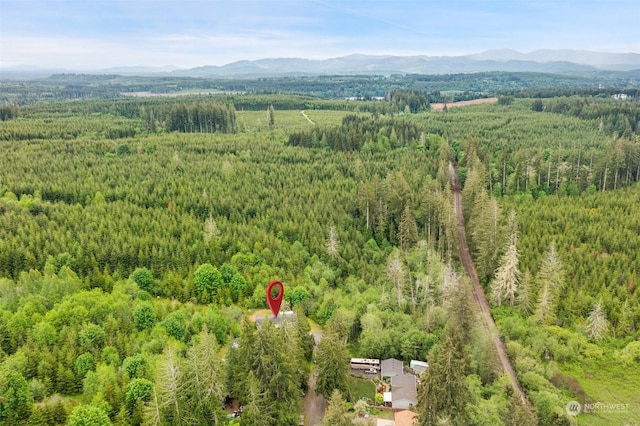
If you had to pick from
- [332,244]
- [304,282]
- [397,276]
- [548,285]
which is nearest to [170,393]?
A: [304,282]

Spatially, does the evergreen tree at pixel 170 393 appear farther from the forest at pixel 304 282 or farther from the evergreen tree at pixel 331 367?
the evergreen tree at pixel 331 367

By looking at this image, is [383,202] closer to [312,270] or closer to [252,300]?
[312,270]

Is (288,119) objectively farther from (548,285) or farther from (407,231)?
(548,285)

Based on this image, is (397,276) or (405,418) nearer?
(405,418)

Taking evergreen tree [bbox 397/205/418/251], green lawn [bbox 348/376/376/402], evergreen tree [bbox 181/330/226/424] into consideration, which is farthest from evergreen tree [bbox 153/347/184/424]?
evergreen tree [bbox 397/205/418/251]

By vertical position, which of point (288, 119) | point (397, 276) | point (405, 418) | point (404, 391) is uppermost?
point (288, 119)

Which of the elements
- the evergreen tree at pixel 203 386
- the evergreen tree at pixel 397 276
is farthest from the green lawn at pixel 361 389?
the evergreen tree at pixel 203 386
